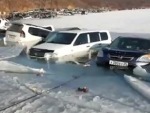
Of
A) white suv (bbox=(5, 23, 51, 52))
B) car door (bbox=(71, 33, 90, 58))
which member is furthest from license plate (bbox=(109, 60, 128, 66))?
white suv (bbox=(5, 23, 51, 52))

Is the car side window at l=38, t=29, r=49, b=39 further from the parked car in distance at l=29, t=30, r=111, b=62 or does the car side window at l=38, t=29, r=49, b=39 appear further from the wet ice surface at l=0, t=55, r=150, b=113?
the wet ice surface at l=0, t=55, r=150, b=113

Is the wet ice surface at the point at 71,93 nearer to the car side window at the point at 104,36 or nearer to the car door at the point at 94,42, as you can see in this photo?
the car door at the point at 94,42

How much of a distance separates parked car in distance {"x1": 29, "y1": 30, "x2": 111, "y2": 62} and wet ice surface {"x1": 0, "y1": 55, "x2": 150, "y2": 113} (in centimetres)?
324

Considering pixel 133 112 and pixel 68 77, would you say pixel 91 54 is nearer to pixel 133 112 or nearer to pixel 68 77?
pixel 68 77

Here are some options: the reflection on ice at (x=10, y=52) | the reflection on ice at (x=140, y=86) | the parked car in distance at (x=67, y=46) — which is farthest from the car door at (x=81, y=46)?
the reflection on ice at (x=140, y=86)

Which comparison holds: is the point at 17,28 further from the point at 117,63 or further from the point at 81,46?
the point at 117,63

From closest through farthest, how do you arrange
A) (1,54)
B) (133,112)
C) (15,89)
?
(133,112) → (15,89) → (1,54)

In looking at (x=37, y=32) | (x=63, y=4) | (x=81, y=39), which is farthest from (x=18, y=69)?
(x=63, y=4)

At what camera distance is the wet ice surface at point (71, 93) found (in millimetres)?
8953

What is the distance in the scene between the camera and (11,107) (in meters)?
9.02

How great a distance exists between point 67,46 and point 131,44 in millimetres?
3317

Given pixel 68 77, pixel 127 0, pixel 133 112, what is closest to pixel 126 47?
pixel 68 77

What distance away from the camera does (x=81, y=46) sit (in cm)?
1877

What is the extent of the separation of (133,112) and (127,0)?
154 metres
